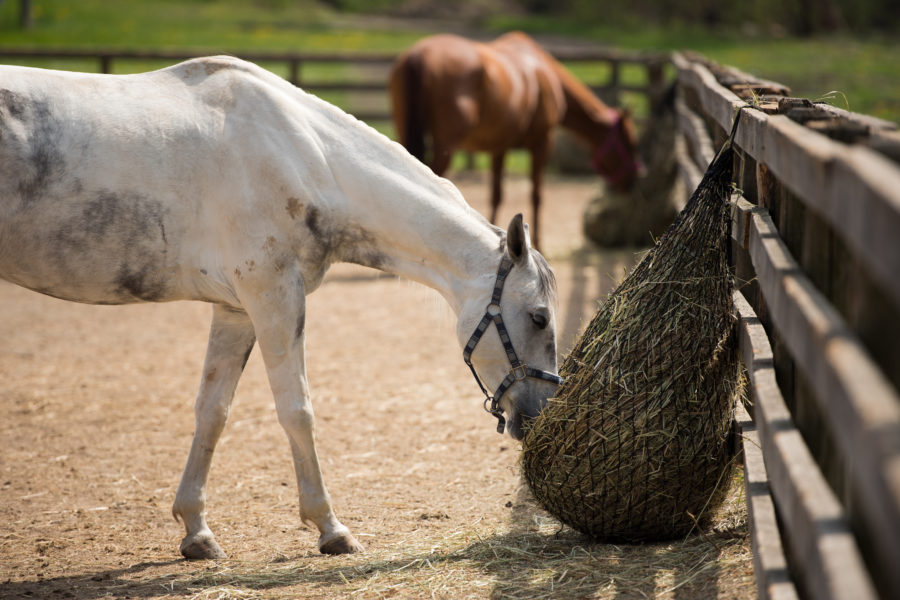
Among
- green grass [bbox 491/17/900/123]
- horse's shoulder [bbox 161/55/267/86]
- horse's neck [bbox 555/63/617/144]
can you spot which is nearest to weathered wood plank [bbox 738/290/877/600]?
horse's shoulder [bbox 161/55/267/86]

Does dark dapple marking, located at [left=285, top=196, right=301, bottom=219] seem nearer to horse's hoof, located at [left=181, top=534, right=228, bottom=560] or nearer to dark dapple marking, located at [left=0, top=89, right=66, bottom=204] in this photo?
dark dapple marking, located at [left=0, top=89, right=66, bottom=204]

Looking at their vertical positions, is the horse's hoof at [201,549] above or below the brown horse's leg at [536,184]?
below

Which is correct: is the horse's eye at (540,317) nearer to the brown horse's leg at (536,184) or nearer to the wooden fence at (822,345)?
the wooden fence at (822,345)

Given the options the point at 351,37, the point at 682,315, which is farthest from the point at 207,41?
the point at 682,315

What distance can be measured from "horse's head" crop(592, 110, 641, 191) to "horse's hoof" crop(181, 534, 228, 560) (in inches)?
298

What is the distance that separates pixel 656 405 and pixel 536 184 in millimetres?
7403

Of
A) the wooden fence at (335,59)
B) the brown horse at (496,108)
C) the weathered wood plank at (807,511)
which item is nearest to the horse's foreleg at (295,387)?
the weathered wood plank at (807,511)

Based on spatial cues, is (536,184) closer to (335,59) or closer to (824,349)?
(335,59)

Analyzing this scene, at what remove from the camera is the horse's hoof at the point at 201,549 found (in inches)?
140

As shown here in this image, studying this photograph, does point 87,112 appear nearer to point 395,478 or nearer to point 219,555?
point 219,555

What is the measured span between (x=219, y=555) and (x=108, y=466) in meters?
1.26

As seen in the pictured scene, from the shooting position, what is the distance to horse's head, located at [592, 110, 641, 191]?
403 inches

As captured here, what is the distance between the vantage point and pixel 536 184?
10258 millimetres

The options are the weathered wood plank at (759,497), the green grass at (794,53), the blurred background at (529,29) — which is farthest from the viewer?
the blurred background at (529,29)
